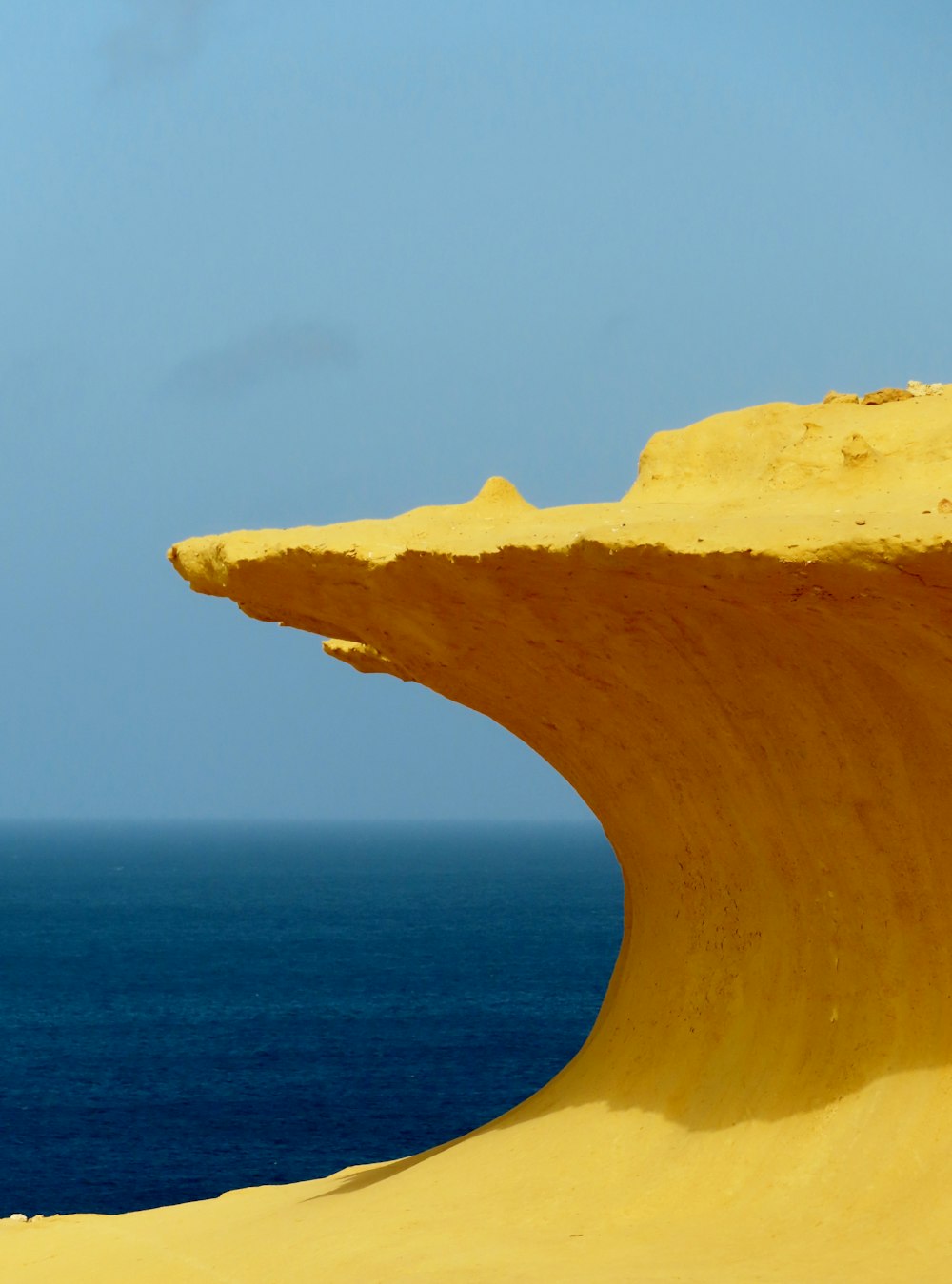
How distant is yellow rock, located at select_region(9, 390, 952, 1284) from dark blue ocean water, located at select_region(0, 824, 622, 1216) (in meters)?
19.8

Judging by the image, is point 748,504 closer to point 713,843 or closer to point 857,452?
point 857,452

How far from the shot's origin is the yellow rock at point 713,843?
6.42m

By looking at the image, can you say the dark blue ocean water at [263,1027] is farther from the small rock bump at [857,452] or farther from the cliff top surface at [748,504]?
the small rock bump at [857,452]

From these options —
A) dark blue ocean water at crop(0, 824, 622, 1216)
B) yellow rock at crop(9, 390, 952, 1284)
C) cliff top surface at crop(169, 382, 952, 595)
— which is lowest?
dark blue ocean water at crop(0, 824, 622, 1216)

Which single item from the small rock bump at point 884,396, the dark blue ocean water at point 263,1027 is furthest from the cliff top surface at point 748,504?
the dark blue ocean water at point 263,1027

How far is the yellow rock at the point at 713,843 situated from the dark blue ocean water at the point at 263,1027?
1977 cm

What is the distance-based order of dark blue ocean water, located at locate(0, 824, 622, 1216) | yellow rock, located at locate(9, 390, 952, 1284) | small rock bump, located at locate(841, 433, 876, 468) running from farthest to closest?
dark blue ocean water, located at locate(0, 824, 622, 1216), small rock bump, located at locate(841, 433, 876, 468), yellow rock, located at locate(9, 390, 952, 1284)

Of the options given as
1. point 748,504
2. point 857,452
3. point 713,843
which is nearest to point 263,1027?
point 713,843

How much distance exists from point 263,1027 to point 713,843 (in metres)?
37.3

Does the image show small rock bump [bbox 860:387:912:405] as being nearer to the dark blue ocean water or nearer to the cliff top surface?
the cliff top surface

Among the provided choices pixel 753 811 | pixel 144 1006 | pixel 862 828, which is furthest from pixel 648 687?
pixel 144 1006

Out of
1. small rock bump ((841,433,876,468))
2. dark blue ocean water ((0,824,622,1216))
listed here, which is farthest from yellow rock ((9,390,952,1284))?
dark blue ocean water ((0,824,622,1216))

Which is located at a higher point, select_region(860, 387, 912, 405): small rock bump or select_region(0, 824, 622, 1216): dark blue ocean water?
select_region(860, 387, 912, 405): small rock bump

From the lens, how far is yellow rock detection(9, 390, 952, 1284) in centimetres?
642
